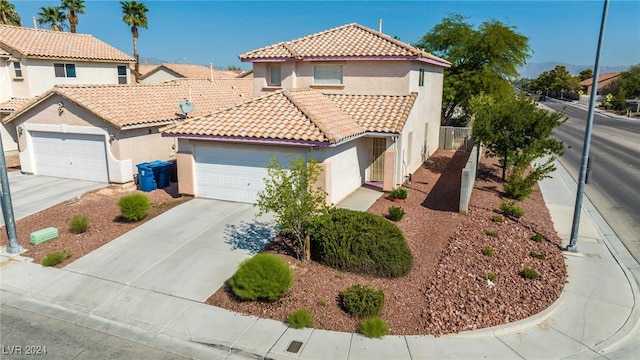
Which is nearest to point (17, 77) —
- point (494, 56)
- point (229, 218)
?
point (229, 218)

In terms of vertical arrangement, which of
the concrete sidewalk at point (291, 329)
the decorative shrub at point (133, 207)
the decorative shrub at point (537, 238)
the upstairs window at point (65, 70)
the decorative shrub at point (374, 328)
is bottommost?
the concrete sidewalk at point (291, 329)

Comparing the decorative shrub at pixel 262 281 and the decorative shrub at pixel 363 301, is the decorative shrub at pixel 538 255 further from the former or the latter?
the decorative shrub at pixel 262 281

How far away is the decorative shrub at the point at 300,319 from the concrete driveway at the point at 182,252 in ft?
7.70

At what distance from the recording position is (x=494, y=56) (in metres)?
34.7

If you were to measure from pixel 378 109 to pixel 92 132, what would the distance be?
1283 cm

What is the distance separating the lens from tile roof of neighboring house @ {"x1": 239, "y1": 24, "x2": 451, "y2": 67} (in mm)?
20297

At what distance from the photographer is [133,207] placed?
47.3 feet

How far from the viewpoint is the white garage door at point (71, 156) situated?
1970 cm

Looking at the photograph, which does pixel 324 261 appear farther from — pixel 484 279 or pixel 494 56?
pixel 494 56

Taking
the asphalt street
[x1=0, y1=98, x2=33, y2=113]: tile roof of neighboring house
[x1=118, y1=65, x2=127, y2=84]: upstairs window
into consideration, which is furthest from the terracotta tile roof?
[x1=118, y1=65, x2=127, y2=84]: upstairs window

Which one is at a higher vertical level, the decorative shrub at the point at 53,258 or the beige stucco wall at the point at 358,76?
the beige stucco wall at the point at 358,76

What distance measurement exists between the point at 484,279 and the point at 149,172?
14.1 m

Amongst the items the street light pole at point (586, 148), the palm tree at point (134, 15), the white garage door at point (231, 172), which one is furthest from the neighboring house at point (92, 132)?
the palm tree at point (134, 15)

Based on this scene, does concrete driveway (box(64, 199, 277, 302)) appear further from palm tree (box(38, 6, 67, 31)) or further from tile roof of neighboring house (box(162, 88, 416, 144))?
palm tree (box(38, 6, 67, 31))
